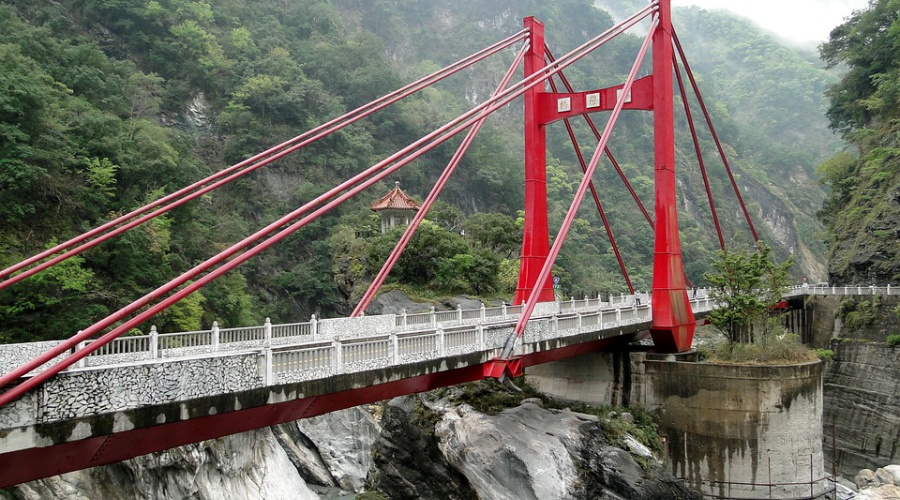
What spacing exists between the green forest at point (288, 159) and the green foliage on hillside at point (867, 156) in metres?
0.40

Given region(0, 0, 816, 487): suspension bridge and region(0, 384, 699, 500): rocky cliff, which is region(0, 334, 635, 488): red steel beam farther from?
region(0, 384, 699, 500): rocky cliff

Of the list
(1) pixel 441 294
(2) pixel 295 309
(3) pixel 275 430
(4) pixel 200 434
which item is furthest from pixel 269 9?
(4) pixel 200 434

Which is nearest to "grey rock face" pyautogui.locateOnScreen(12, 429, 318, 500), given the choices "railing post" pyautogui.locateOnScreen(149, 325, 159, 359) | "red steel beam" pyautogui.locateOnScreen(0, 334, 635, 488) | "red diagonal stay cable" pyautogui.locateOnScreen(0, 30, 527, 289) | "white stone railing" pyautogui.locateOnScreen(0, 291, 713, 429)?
"white stone railing" pyautogui.locateOnScreen(0, 291, 713, 429)

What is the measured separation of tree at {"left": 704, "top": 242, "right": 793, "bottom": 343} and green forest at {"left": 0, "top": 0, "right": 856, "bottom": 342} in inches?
446

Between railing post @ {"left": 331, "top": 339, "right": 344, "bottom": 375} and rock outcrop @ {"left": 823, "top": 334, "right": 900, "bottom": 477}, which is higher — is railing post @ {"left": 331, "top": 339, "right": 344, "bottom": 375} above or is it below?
above

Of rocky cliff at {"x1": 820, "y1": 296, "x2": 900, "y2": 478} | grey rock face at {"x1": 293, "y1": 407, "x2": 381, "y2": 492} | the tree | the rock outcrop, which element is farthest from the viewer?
grey rock face at {"x1": 293, "y1": 407, "x2": 381, "y2": 492}

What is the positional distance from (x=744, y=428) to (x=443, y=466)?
8.84 m

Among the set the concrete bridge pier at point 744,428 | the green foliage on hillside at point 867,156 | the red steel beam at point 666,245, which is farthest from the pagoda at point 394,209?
the green foliage on hillside at point 867,156

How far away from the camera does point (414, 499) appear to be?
19.6 meters

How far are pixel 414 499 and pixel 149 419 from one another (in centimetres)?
1362

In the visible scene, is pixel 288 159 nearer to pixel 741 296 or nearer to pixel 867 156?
pixel 741 296

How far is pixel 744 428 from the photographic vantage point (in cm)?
1848

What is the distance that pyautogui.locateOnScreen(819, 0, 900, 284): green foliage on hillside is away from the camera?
30.7 m

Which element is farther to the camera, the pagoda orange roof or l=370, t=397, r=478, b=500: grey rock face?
the pagoda orange roof
